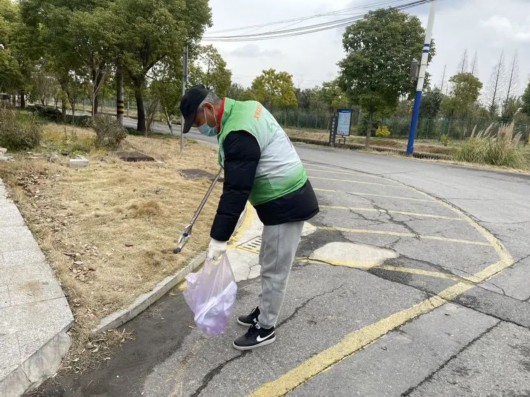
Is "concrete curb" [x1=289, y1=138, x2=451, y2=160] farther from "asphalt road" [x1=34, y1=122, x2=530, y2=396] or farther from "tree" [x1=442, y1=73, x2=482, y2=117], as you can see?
"asphalt road" [x1=34, y1=122, x2=530, y2=396]

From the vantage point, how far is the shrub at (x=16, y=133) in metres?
8.51

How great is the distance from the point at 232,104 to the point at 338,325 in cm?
181

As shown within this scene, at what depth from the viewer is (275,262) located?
271 centimetres

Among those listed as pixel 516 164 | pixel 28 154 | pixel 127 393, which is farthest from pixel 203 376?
pixel 516 164

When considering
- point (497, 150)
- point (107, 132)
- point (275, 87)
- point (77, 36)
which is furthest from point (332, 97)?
point (107, 132)

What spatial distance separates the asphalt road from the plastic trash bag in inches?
9.5

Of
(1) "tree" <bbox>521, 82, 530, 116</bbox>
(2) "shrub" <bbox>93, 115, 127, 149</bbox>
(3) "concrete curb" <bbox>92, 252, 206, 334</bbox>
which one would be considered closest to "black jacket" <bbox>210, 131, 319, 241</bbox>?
(3) "concrete curb" <bbox>92, 252, 206, 334</bbox>

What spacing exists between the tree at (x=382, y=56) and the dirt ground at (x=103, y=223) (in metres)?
12.6

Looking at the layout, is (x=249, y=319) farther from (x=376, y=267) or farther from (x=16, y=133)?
(x=16, y=133)

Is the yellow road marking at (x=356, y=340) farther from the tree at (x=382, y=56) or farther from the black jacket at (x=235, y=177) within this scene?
the tree at (x=382, y=56)

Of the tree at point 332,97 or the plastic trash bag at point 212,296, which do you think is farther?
the tree at point 332,97

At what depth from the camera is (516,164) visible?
14.2 m

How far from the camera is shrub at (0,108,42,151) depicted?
851 cm

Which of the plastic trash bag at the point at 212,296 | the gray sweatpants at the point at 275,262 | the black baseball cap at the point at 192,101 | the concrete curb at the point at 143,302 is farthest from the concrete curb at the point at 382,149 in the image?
the black baseball cap at the point at 192,101
